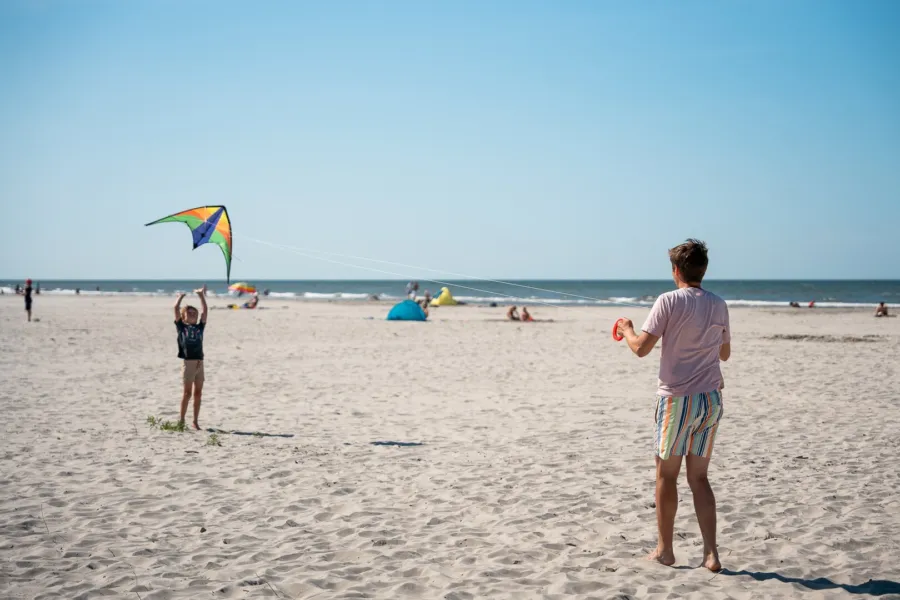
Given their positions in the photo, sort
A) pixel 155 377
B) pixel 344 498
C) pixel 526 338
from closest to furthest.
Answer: pixel 344 498 → pixel 155 377 → pixel 526 338

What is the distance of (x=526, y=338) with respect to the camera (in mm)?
18859

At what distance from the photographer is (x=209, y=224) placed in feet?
28.4

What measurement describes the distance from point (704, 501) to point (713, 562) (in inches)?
17.2

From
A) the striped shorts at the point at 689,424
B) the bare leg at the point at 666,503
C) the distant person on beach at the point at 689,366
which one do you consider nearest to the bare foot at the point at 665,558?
the bare leg at the point at 666,503

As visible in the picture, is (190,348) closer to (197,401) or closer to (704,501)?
(197,401)

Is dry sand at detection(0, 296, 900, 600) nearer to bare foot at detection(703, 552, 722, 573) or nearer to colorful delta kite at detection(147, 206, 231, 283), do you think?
bare foot at detection(703, 552, 722, 573)

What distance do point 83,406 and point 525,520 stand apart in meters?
6.74

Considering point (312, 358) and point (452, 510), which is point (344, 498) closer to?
point (452, 510)

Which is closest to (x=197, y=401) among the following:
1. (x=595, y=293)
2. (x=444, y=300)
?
(x=444, y=300)

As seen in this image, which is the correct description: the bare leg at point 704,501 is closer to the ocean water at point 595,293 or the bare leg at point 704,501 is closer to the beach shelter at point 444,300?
the ocean water at point 595,293

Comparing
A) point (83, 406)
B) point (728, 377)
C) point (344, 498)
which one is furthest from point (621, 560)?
point (728, 377)

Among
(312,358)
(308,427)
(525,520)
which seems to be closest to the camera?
(525,520)

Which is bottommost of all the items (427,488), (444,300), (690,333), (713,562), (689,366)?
(427,488)

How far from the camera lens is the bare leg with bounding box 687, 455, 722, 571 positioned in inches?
141
